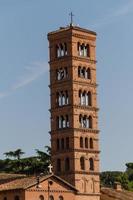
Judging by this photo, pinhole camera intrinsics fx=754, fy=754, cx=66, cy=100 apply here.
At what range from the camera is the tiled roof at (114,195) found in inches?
3167

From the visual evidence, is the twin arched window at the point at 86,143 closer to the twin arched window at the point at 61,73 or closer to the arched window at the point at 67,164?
the arched window at the point at 67,164

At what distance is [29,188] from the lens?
7019cm

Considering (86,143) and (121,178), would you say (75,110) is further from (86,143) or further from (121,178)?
(121,178)

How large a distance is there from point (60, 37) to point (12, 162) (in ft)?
111

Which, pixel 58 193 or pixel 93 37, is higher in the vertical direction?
pixel 93 37

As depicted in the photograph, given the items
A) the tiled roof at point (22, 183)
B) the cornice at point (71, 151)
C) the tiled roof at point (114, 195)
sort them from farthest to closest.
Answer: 1. the tiled roof at point (114, 195)
2. the cornice at point (71, 151)
3. the tiled roof at point (22, 183)

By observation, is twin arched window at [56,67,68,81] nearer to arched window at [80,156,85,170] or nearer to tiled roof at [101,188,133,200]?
arched window at [80,156,85,170]

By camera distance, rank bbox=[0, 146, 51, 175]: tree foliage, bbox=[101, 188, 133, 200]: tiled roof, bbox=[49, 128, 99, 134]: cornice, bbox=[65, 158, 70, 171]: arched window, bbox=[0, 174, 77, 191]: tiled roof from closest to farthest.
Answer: bbox=[0, 174, 77, 191]: tiled roof < bbox=[49, 128, 99, 134]: cornice < bbox=[65, 158, 70, 171]: arched window < bbox=[101, 188, 133, 200]: tiled roof < bbox=[0, 146, 51, 175]: tree foliage

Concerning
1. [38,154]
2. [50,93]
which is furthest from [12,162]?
[50,93]

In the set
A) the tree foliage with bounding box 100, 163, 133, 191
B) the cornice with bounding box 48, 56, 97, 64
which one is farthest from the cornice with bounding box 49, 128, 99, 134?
the tree foliage with bounding box 100, 163, 133, 191

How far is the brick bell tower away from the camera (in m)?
75.2

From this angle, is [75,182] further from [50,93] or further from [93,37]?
[93,37]

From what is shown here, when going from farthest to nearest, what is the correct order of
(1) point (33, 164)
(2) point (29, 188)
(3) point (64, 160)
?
(1) point (33, 164) < (3) point (64, 160) < (2) point (29, 188)

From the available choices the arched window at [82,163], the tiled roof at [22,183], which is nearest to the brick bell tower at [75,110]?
the arched window at [82,163]
